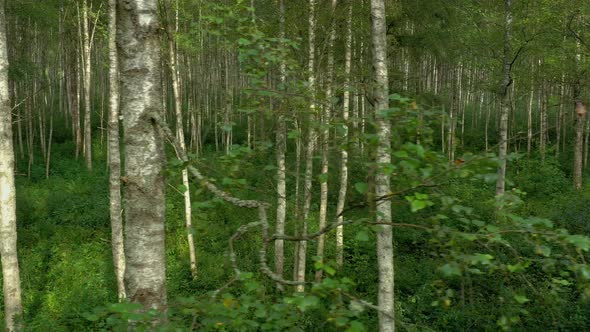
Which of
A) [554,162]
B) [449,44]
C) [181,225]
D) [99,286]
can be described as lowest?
[99,286]

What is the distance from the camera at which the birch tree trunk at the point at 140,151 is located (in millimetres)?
2414

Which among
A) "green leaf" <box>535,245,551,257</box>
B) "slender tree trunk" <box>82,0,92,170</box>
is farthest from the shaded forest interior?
"slender tree trunk" <box>82,0,92,170</box>

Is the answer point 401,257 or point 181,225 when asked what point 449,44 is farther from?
point 181,225

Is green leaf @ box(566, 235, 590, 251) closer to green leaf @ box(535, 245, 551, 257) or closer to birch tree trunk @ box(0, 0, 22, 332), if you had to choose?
green leaf @ box(535, 245, 551, 257)

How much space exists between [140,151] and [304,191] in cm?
142

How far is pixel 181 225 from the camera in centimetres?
1516

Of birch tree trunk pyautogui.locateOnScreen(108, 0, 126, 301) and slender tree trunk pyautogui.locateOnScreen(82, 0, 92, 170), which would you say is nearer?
birch tree trunk pyautogui.locateOnScreen(108, 0, 126, 301)

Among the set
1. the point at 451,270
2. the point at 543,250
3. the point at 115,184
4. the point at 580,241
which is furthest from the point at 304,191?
the point at 115,184

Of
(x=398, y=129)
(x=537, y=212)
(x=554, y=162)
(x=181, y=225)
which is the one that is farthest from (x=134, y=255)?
(x=554, y=162)

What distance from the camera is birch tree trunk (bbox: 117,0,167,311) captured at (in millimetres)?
2414

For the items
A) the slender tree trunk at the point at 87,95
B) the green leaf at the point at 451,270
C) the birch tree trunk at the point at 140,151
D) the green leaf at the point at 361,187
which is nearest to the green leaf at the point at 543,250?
the green leaf at the point at 451,270

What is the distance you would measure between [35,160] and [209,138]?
361 inches

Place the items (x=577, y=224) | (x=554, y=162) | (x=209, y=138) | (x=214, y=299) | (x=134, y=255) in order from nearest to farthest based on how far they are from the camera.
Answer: (x=214, y=299) < (x=134, y=255) < (x=577, y=224) < (x=554, y=162) < (x=209, y=138)

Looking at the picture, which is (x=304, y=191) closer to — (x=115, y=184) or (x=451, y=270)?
(x=451, y=270)
